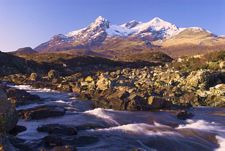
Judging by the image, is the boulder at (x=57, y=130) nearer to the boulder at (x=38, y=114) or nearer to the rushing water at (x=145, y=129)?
the rushing water at (x=145, y=129)

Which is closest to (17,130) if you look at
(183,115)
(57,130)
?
(57,130)

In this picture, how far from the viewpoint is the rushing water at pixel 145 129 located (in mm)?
21750

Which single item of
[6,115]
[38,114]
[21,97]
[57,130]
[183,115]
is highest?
[21,97]

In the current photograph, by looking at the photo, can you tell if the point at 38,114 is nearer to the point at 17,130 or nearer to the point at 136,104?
the point at 17,130

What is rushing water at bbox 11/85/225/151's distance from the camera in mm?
21750

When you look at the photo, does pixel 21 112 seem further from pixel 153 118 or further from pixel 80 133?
pixel 153 118

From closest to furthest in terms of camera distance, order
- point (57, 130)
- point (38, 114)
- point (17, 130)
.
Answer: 1. point (57, 130)
2. point (17, 130)
3. point (38, 114)

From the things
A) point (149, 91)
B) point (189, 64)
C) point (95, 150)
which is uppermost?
point (189, 64)

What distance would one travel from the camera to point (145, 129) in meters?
25.2

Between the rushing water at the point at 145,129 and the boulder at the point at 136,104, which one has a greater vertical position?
the boulder at the point at 136,104

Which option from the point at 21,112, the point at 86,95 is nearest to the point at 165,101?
the point at 86,95

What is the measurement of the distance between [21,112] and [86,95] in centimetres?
1228

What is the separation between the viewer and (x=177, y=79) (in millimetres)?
47750

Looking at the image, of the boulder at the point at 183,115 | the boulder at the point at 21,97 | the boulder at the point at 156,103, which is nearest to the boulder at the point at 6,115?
the boulder at the point at 183,115
